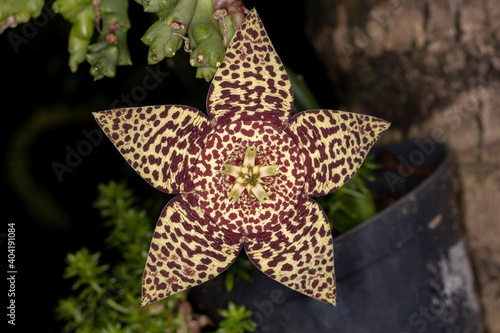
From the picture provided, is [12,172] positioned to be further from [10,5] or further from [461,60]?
[461,60]

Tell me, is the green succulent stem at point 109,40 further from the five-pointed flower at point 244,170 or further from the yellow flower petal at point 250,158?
the yellow flower petal at point 250,158

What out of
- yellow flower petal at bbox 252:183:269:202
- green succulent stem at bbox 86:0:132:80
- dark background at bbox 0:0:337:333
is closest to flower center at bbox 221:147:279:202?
yellow flower petal at bbox 252:183:269:202

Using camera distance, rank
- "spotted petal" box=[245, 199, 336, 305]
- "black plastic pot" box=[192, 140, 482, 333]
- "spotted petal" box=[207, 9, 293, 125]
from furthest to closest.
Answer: "black plastic pot" box=[192, 140, 482, 333]
"spotted petal" box=[245, 199, 336, 305]
"spotted petal" box=[207, 9, 293, 125]

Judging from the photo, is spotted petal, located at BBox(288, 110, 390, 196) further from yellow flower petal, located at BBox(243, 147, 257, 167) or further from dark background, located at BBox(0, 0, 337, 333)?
dark background, located at BBox(0, 0, 337, 333)

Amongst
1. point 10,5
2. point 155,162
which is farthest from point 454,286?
point 10,5

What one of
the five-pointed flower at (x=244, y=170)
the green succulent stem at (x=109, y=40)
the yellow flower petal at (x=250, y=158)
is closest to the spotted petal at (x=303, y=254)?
the five-pointed flower at (x=244, y=170)
